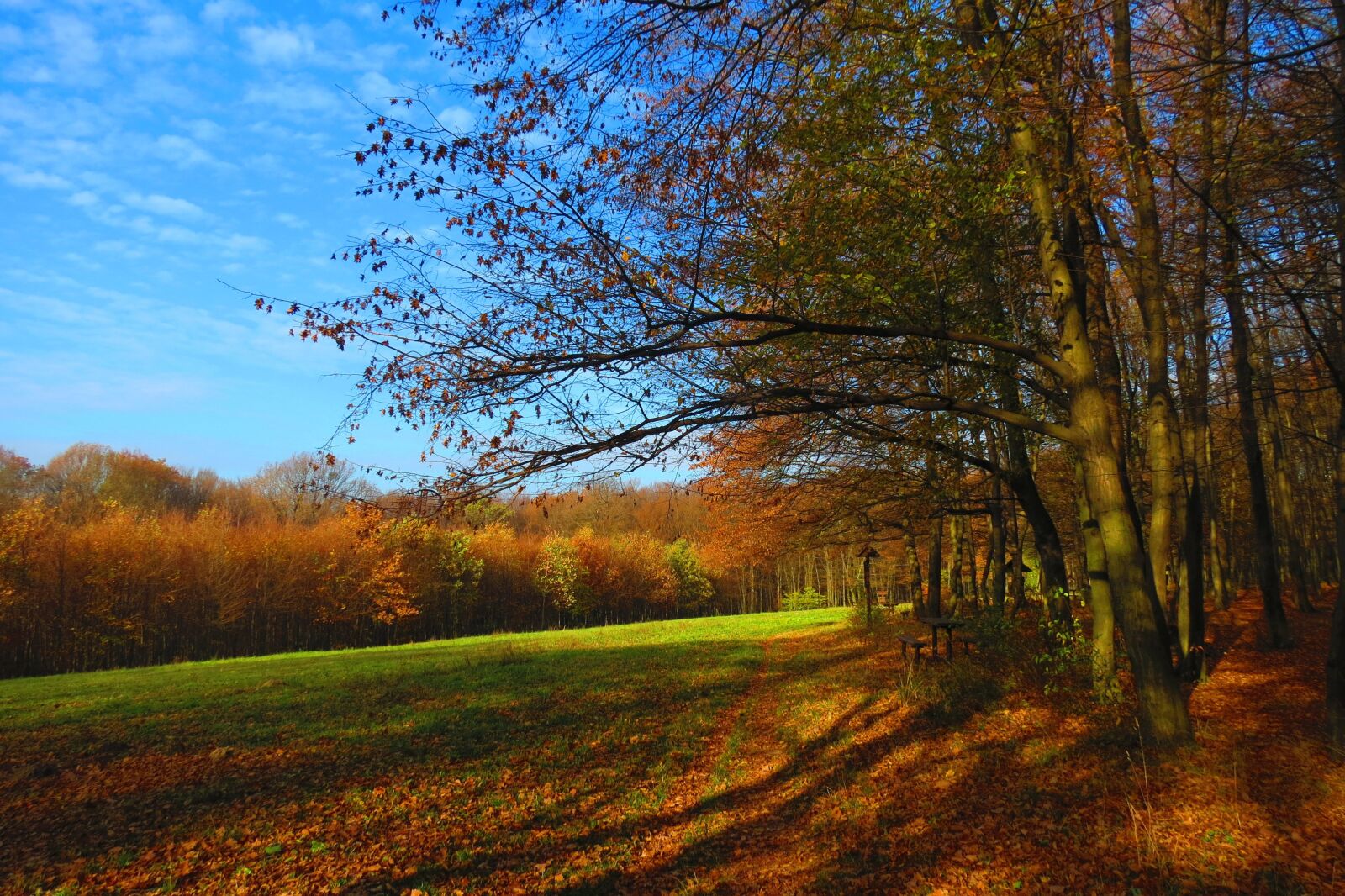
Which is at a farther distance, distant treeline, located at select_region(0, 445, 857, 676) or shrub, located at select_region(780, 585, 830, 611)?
shrub, located at select_region(780, 585, 830, 611)

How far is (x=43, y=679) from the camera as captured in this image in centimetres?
2292

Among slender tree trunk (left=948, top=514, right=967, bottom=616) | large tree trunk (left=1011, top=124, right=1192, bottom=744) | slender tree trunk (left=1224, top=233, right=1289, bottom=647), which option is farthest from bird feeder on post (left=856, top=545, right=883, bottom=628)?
large tree trunk (left=1011, top=124, right=1192, bottom=744)

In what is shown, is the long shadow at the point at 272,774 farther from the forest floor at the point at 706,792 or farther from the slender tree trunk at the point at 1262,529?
the slender tree trunk at the point at 1262,529

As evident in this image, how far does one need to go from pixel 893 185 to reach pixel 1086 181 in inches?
91.5

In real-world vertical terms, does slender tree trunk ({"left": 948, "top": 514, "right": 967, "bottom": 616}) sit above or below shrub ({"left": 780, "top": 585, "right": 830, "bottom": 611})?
above

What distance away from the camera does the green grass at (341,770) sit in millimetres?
6082

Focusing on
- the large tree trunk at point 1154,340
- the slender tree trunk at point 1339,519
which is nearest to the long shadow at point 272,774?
the slender tree trunk at point 1339,519

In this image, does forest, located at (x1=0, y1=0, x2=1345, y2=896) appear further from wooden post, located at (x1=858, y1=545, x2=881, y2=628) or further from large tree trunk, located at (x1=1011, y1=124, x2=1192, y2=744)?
wooden post, located at (x1=858, y1=545, x2=881, y2=628)

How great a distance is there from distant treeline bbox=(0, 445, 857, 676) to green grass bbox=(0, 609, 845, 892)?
3.17m

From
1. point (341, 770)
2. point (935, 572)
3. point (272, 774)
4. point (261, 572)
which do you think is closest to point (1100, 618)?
point (341, 770)

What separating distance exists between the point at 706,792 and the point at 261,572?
3913 cm

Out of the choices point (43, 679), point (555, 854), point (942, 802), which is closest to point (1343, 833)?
point (942, 802)

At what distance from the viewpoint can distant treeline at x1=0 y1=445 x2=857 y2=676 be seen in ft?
103

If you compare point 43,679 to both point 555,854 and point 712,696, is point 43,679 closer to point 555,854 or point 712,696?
point 712,696
